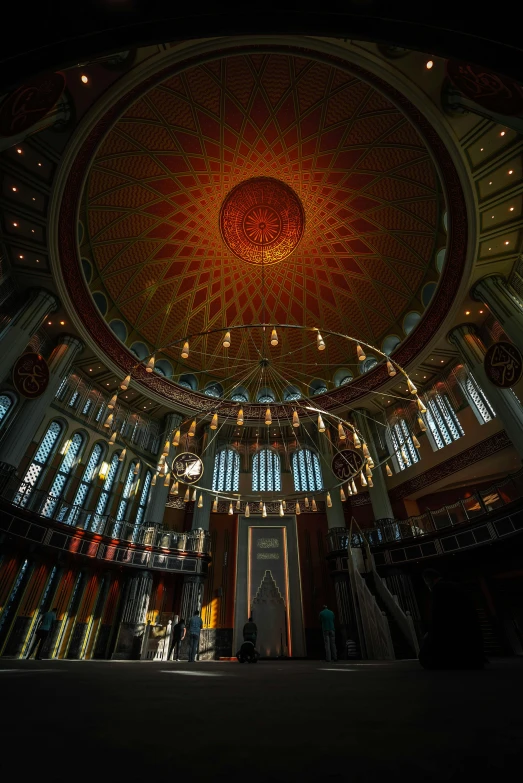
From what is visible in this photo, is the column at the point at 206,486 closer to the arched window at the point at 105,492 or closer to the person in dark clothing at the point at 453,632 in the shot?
the arched window at the point at 105,492

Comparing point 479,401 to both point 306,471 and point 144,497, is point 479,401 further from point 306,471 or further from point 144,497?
point 144,497

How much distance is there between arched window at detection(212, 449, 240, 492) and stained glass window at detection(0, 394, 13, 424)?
378 inches

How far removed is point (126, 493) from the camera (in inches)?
625

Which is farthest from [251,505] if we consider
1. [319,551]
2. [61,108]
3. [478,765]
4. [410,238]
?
[478,765]

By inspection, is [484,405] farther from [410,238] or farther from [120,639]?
[120,639]

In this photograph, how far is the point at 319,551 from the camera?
16219mm

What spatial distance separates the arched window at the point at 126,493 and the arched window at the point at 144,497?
587mm

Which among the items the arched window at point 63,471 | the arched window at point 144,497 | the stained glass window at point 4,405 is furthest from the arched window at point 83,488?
the stained glass window at point 4,405

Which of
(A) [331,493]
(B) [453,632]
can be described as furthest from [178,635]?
(B) [453,632]

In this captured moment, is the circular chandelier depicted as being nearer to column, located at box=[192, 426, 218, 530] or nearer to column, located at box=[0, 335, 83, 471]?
column, located at box=[192, 426, 218, 530]

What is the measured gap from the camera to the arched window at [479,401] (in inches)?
520

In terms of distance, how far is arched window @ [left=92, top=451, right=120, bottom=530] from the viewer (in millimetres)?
13781

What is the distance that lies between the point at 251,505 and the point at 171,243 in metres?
13.2

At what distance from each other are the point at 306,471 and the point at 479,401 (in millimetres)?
8748
